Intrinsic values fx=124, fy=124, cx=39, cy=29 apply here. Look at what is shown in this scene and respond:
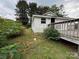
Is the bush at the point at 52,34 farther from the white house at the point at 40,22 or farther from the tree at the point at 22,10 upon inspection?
the tree at the point at 22,10

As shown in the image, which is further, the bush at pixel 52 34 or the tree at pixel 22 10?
the tree at pixel 22 10

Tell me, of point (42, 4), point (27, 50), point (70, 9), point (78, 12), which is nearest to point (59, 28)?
point (27, 50)

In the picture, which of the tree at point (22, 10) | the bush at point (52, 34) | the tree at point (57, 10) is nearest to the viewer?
the bush at point (52, 34)

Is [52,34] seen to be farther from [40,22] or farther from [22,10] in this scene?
[22,10]

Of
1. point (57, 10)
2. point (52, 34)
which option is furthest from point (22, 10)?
point (52, 34)

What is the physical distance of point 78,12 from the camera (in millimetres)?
34344

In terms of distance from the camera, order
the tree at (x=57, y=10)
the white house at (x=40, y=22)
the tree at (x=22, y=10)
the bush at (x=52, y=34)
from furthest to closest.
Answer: the tree at (x=57, y=10)
the tree at (x=22, y=10)
the white house at (x=40, y=22)
the bush at (x=52, y=34)

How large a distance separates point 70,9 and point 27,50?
34031mm

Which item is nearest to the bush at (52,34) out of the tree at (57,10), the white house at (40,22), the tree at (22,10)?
the white house at (40,22)

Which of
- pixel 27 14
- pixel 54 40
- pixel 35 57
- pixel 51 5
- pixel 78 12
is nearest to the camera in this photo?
pixel 35 57

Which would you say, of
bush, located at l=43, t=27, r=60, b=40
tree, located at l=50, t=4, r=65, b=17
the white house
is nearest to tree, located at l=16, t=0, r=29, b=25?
tree, located at l=50, t=4, r=65, b=17

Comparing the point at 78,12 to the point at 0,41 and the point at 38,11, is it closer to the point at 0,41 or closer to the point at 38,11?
the point at 38,11

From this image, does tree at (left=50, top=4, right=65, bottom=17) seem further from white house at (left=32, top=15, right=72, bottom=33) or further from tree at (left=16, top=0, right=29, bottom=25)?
white house at (left=32, top=15, right=72, bottom=33)

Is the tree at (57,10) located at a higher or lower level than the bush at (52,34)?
higher
